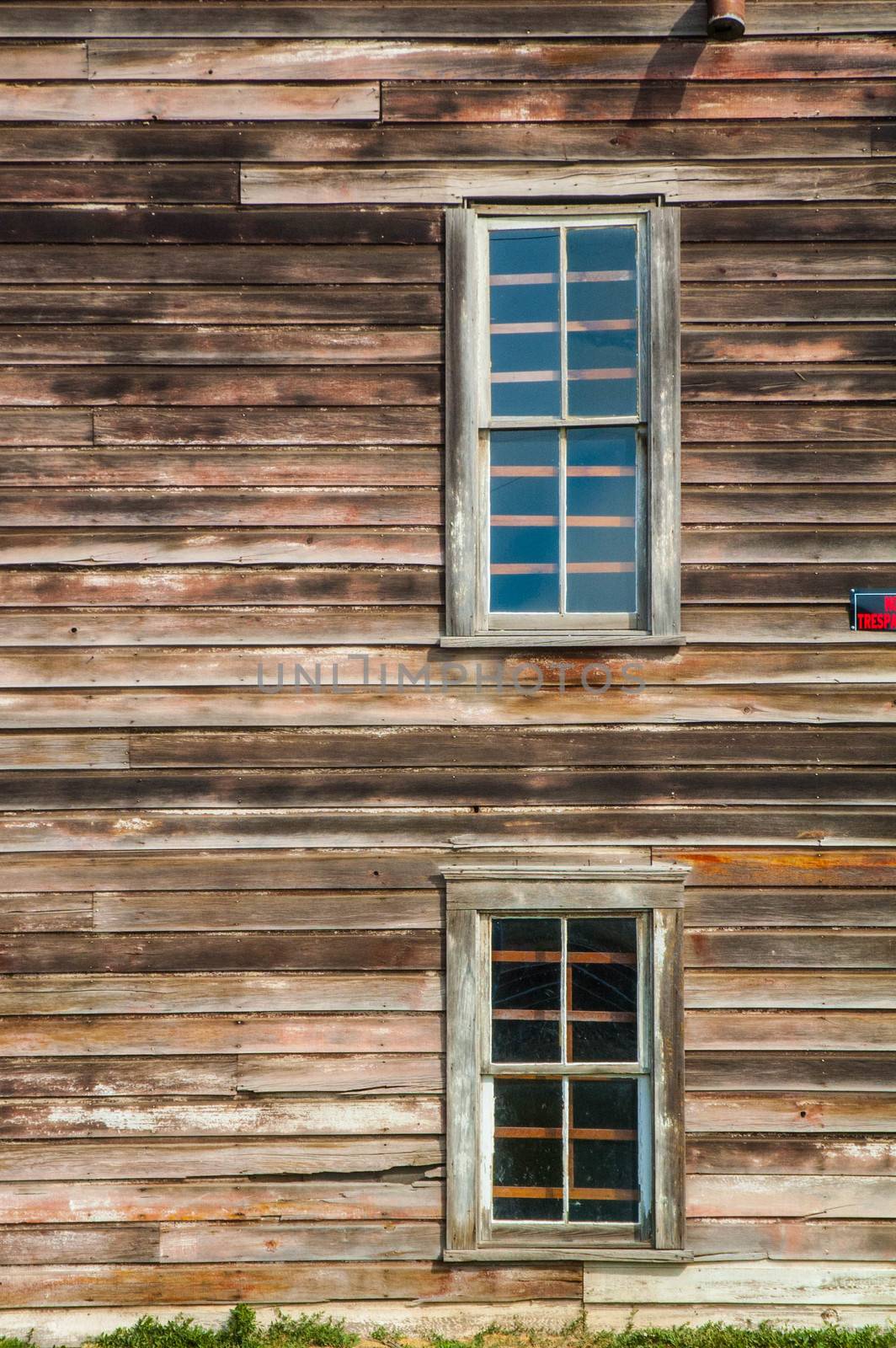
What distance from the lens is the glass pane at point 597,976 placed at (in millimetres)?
4109

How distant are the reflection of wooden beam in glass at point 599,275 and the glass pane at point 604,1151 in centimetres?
338

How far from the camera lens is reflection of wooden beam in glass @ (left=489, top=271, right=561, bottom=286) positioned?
13.8 ft

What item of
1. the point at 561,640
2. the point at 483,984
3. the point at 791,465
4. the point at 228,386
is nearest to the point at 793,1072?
the point at 483,984

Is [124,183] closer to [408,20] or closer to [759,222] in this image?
[408,20]

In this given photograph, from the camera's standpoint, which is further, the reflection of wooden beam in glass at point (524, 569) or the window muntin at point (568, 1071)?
the reflection of wooden beam in glass at point (524, 569)

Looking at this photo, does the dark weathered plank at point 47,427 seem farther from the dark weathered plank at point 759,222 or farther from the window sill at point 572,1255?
the window sill at point 572,1255

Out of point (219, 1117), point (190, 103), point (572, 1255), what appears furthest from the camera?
point (190, 103)

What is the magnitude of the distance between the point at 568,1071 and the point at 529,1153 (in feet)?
1.23

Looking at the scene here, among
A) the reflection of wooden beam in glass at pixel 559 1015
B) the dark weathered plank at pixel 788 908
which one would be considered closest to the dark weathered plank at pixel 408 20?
the dark weathered plank at pixel 788 908

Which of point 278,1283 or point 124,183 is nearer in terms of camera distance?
point 278,1283

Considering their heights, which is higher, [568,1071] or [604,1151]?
[568,1071]

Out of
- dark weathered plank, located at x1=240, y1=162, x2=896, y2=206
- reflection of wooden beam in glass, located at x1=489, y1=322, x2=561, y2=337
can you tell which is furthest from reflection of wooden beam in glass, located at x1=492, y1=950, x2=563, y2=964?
dark weathered plank, located at x1=240, y1=162, x2=896, y2=206

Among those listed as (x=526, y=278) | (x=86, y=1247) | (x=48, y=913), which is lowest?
(x=86, y=1247)

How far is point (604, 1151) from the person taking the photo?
4066 mm
